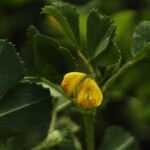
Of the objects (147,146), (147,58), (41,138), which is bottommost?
(147,146)

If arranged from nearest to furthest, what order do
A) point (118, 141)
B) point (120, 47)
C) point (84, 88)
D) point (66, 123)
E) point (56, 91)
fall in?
1. point (84, 88)
2. point (56, 91)
3. point (118, 141)
4. point (66, 123)
5. point (120, 47)

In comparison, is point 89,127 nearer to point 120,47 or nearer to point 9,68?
point 9,68

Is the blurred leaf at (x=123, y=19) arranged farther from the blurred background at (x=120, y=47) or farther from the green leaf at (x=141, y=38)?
the green leaf at (x=141, y=38)

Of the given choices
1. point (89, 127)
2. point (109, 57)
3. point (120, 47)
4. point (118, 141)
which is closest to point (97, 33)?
point (109, 57)

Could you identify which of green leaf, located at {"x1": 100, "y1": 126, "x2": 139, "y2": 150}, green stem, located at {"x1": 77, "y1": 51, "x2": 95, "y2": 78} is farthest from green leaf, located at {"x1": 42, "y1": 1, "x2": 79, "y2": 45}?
green leaf, located at {"x1": 100, "y1": 126, "x2": 139, "y2": 150}

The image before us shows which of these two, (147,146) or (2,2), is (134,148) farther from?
(2,2)

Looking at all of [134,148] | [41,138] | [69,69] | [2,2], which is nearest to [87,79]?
[69,69]
